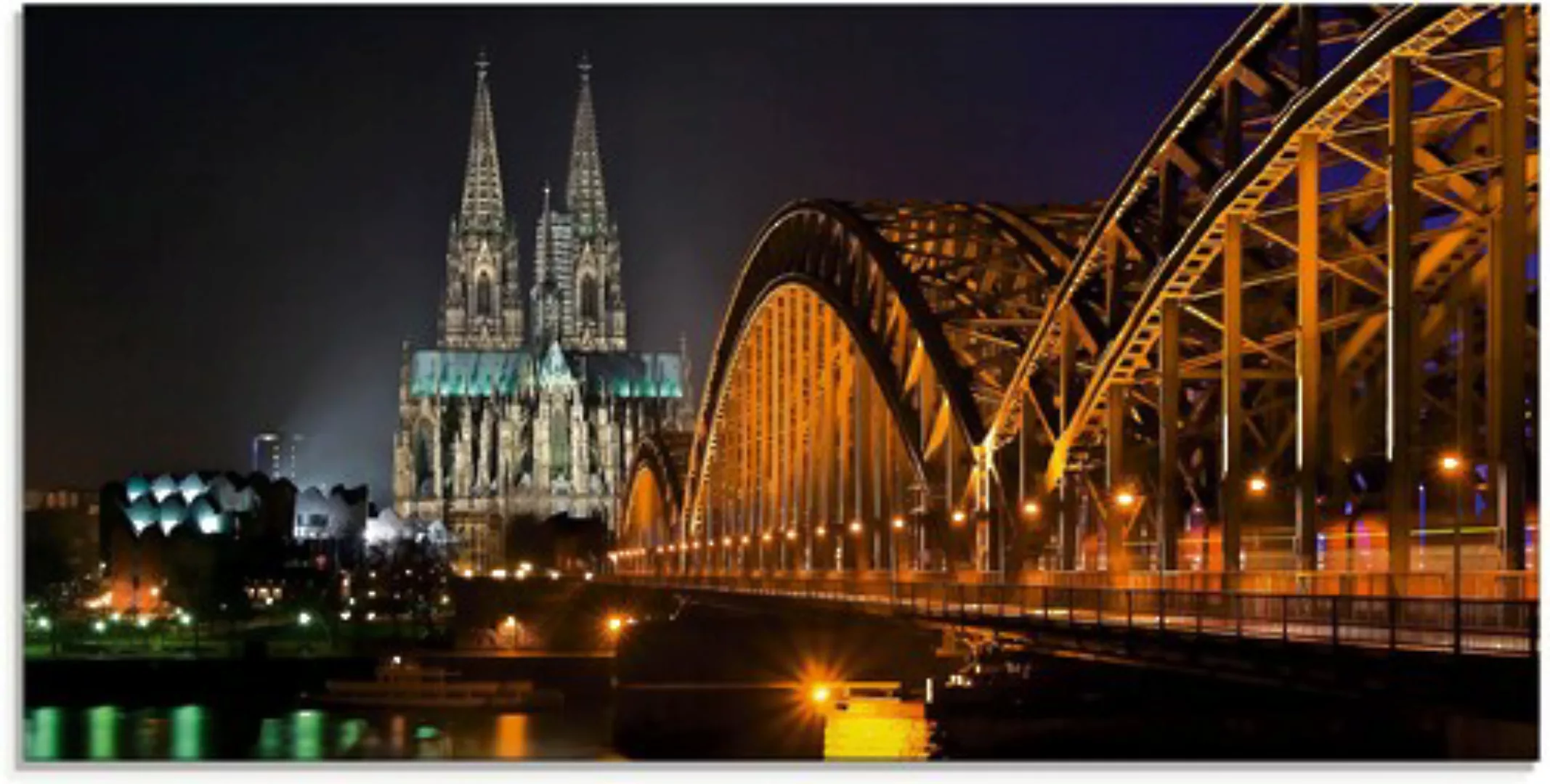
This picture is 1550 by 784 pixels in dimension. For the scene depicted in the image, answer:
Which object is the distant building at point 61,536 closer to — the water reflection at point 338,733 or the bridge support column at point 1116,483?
the water reflection at point 338,733

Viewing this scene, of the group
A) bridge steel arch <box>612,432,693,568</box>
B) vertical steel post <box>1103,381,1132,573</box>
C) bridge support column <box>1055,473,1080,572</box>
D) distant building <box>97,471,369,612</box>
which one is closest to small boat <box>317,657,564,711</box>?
bridge support column <box>1055,473,1080,572</box>

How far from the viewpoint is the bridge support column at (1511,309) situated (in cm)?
3366

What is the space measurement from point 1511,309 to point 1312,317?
224 inches

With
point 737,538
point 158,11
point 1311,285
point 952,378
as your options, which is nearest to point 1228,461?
point 1311,285

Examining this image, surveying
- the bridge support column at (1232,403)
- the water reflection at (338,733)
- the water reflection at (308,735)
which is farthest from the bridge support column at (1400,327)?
the water reflection at (308,735)

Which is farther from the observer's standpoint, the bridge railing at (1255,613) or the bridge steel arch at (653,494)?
the bridge steel arch at (653,494)

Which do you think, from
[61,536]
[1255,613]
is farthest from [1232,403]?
[61,536]

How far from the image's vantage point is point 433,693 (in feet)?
310

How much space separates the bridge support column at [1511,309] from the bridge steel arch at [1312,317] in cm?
4

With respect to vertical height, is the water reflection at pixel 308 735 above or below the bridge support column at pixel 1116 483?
below

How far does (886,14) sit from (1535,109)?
8332 millimetres

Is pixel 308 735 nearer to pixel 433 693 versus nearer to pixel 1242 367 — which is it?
pixel 433 693

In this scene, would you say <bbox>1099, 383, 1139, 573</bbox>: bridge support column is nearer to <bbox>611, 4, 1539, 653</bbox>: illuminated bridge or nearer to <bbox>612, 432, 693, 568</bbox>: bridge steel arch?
<bbox>611, 4, 1539, 653</bbox>: illuminated bridge

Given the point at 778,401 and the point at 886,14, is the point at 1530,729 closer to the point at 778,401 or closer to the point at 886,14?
the point at 886,14
